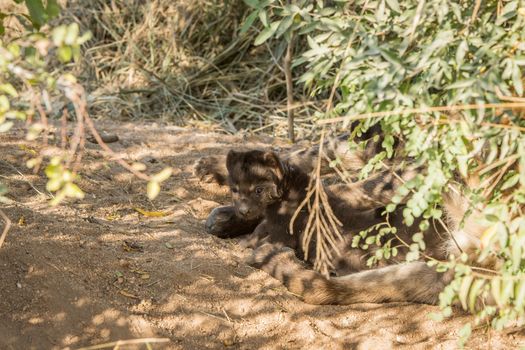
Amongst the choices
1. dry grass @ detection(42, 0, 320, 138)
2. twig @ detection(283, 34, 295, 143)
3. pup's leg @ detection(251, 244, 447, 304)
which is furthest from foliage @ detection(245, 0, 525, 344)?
dry grass @ detection(42, 0, 320, 138)

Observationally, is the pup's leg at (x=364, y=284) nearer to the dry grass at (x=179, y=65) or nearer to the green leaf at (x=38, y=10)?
the green leaf at (x=38, y=10)

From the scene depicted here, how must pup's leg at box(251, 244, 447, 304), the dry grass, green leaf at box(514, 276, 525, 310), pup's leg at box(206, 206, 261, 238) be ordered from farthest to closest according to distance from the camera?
1. the dry grass
2. pup's leg at box(206, 206, 261, 238)
3. pup's leg at box(251, 244, 447, 304)
4. green leaf at box(514, 276, 525, 310)

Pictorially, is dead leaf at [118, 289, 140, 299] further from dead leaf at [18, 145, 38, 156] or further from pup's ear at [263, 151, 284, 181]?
dead leaf at [18, 145, 38, 156]

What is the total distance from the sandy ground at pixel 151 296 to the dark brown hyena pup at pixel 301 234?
8 centimetres

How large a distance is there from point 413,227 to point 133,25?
569cm

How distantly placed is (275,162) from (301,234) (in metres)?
0.49

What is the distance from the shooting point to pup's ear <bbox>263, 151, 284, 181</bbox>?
213 inches

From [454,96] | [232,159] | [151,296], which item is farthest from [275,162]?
[454,96]

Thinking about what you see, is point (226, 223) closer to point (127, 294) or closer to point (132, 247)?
point (132, 247)

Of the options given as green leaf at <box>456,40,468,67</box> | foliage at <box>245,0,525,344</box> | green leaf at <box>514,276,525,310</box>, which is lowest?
green leaf at <box>514,276,525,310</box>

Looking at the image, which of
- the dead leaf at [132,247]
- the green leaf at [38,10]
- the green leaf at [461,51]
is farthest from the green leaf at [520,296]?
the dead leaf at [132,247]

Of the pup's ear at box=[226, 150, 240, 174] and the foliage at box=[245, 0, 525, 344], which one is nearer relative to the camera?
the foliage at box=[245, 0, 525, 344]

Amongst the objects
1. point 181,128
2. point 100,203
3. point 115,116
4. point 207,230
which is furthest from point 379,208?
point 115,116

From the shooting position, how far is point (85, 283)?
4.24 metres
